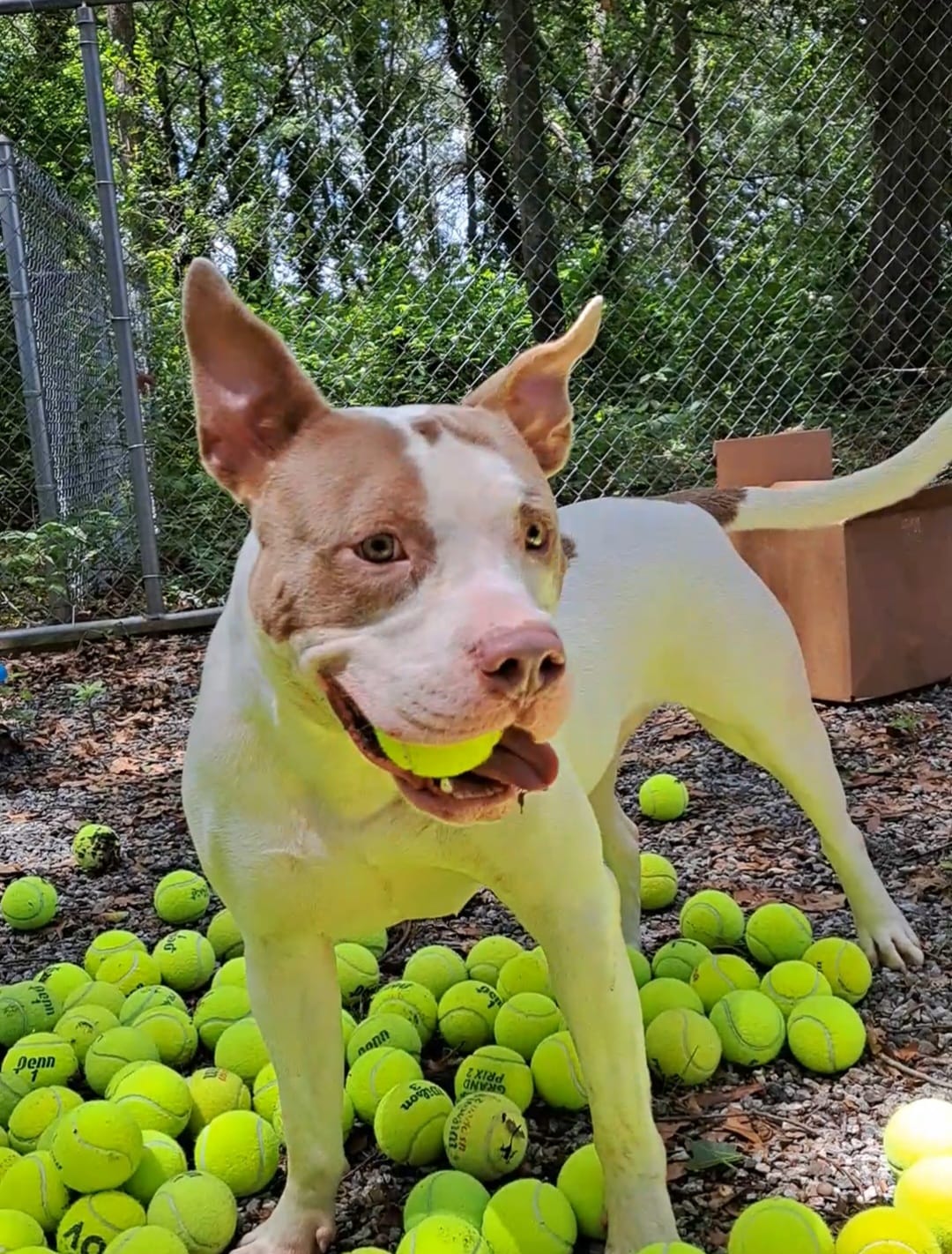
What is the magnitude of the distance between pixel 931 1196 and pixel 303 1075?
105cm

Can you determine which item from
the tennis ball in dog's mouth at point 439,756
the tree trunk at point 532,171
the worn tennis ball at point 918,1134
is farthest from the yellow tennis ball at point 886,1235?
the tree trunk at point 532,171

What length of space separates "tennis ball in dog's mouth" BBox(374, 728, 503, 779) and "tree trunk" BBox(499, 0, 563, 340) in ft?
21.4

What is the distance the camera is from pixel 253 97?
7453 millimetres

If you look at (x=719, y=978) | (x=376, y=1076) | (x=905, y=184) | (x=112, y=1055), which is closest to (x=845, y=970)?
(x=719, y=978)

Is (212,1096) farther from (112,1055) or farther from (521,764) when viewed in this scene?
(521,764)

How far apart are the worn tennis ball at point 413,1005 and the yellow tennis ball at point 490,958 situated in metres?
0.18

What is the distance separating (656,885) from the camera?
3387 millimetres

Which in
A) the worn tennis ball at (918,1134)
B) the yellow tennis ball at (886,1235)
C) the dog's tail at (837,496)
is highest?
the dog's tail at (837,496)

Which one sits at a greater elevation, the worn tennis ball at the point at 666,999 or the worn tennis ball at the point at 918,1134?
the worn tennis ball at the point at 918,1134

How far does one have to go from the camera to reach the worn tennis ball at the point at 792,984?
2.71 meters

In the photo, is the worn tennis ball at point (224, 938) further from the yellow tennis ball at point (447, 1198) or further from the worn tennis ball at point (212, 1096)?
the yellow tennis ball at point (447, 1198)

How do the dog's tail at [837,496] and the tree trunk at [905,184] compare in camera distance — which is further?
the tree trunk at [905,184]

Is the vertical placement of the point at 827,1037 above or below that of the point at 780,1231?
below

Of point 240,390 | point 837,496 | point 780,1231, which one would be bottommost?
point 780,1231
